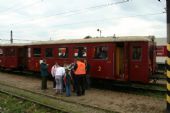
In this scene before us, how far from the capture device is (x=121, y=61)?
62.7 ft

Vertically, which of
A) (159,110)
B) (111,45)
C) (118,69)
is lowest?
→ (159,110)

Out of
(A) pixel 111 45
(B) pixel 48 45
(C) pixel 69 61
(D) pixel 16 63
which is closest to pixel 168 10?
(A) pixel 111 45

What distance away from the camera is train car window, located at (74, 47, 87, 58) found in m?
20.8

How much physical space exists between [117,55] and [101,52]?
3.46ft

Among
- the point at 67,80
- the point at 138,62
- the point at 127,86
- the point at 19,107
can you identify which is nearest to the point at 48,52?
the point at 127,86

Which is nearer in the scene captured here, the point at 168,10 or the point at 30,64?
the point at 168,10

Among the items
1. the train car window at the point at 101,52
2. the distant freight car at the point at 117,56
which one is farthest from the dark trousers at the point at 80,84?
the train car window at the point at 101,52

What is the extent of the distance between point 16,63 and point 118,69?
14332mm

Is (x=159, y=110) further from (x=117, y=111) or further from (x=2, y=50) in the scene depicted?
(x=2, y=50)

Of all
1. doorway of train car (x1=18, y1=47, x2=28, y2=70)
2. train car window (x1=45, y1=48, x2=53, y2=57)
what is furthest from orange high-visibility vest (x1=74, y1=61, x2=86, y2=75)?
doorway of train car (x1=18, y1=47, x2=28, y2=70)

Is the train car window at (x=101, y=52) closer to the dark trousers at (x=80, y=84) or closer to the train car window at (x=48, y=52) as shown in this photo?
the dark trousers at (x=80, y=84)

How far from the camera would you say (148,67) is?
17.8 metres

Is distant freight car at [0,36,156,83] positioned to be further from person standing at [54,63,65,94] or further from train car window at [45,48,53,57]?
person standing at [54,63,65,94]

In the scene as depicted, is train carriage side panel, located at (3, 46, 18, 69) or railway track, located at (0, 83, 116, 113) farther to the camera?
train carriage side panel, located at (3, 46, 18, 69)
